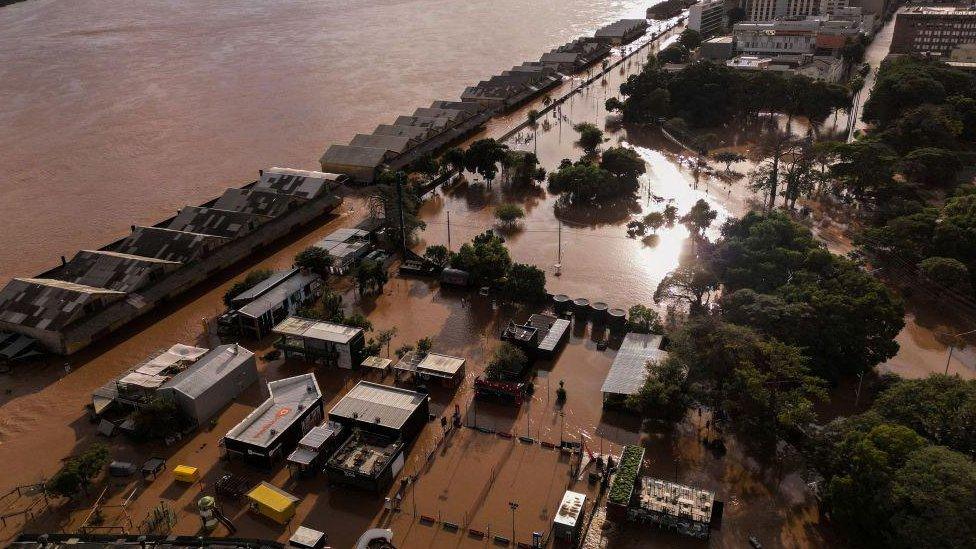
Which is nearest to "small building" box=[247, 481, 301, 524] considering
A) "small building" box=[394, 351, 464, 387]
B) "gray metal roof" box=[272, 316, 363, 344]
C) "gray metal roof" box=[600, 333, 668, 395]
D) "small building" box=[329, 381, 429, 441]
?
"small building" box=[329, 381, 429, 441]

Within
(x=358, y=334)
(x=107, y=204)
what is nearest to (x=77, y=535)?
(x=358, y=334)

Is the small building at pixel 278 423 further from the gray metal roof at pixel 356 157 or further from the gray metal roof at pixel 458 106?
the gray metal roof at pixel 458 106

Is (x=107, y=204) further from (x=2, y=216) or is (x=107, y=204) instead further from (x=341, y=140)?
(x=341, y=140)

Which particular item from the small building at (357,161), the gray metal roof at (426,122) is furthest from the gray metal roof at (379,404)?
the gray metal roof at (426,122)

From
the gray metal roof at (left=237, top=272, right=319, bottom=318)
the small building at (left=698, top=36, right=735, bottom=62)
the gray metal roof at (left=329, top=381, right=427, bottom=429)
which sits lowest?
the gray metal roof at (left=329, top=381, right=427, bottom=429)

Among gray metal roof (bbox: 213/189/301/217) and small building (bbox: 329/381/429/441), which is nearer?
small building (bbox: 329/381/429/441)

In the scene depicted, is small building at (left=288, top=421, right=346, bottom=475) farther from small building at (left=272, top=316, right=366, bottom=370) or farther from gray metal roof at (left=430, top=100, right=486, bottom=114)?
gray metal roof at (left=430, top=100, right=486, bottom=114)
